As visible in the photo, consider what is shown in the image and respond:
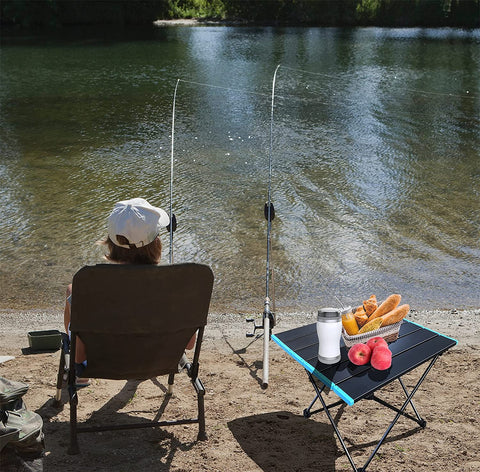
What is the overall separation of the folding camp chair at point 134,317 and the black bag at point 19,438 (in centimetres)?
18

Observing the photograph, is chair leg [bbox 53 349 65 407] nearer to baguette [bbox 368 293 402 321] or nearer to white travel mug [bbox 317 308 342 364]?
white travel mug [bbox 317 308 342 364]

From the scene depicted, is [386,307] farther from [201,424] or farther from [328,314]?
[201,424]

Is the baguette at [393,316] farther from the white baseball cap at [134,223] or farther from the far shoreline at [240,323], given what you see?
the far shoreline at [240,323]

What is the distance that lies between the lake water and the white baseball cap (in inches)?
102

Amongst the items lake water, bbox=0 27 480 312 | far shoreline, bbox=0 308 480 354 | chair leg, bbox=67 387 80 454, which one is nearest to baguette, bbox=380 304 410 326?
far shoreline, bbox=0 308 480 354

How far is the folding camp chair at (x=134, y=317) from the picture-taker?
2576 millimetres

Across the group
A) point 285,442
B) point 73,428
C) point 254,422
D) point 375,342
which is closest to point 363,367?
point 375,342

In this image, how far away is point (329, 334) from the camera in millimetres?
2768

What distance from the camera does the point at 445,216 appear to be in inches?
287

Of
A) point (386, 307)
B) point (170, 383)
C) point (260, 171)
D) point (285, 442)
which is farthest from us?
point (260, 171)

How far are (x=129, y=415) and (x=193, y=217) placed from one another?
14.2ft

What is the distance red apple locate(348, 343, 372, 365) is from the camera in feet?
9.10

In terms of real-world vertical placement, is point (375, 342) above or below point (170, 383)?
above

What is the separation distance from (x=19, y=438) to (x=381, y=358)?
1.41 meters
